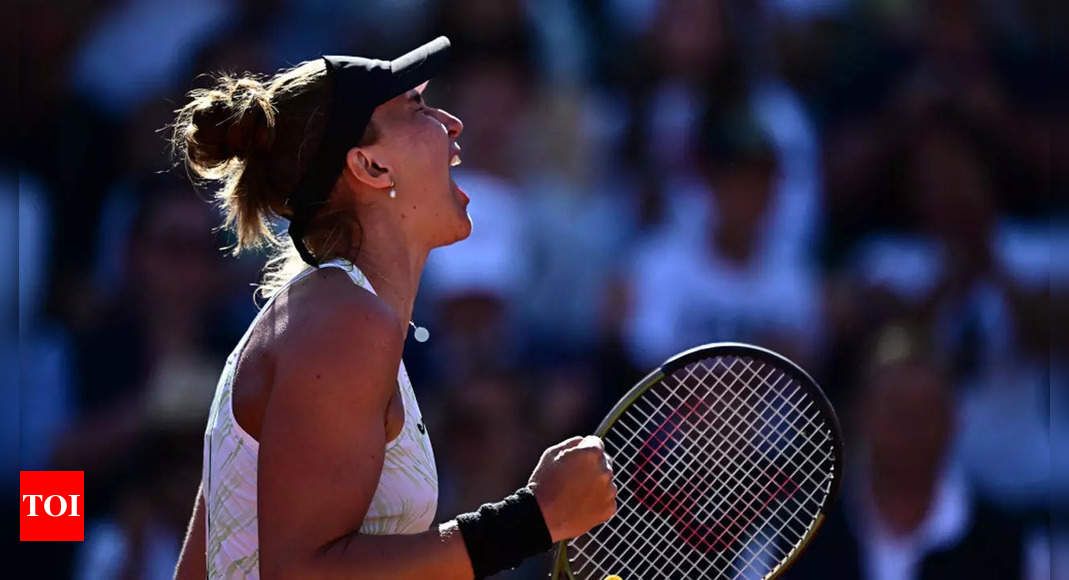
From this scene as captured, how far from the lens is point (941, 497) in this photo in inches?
162

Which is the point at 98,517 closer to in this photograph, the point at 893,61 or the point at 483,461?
the point at 483,461

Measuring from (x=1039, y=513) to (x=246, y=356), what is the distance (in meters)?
3.16

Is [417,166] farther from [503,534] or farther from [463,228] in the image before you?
[503,534]

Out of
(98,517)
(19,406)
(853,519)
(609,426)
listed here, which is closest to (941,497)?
(853,519)

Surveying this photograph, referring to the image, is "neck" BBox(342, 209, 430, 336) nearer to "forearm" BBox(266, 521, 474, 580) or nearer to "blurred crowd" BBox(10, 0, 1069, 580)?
"forearm" BBox(266, 521, 474, 580)

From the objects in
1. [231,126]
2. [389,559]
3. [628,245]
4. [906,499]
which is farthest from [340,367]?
[906,499]

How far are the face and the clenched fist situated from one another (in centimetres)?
40

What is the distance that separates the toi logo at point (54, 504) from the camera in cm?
392

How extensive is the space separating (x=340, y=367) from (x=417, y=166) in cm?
42

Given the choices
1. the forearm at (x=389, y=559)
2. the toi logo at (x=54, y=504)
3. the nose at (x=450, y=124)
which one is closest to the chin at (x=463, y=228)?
the nose at (x=450, y=124)

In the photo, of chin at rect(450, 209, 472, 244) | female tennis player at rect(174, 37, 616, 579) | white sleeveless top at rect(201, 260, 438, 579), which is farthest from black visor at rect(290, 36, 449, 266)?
chin at rect(450, 209, 472, 244)

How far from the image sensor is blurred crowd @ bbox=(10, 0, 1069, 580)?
3.98 m

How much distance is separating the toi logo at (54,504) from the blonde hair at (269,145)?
2.19m

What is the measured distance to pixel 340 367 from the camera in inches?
66.1
